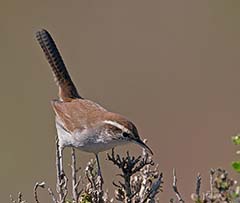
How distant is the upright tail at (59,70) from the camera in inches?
263

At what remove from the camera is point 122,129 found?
5.31 metres

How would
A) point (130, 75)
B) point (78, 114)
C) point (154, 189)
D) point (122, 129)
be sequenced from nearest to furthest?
point (154, 189) → point (122, 129) → point (78, 114) → point (130, 75)

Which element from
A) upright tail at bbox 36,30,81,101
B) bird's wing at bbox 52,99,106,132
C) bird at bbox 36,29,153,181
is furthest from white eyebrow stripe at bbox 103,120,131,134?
upright tail at bbox 36,30,81,101

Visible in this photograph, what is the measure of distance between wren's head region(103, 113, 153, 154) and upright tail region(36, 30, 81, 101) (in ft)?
3.25

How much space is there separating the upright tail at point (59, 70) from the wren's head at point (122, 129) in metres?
0.99

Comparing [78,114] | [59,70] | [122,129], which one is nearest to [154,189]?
[122,129]

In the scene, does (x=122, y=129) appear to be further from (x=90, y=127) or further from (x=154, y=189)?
(x=154, y=189)

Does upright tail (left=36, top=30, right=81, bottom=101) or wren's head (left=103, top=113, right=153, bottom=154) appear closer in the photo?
wren's head (left=103, top=113, right=153, bottom=154)

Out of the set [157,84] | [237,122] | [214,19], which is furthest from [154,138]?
[214,19]

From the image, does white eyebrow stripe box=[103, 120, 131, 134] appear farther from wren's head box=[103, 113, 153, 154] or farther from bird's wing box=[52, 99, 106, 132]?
bird's wing box=[52, 99, 106, 132]

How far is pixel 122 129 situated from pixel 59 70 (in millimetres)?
1938

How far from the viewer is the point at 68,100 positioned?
253 inches

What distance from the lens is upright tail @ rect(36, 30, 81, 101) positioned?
6.68 metres

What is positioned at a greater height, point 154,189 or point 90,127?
point 90,127
